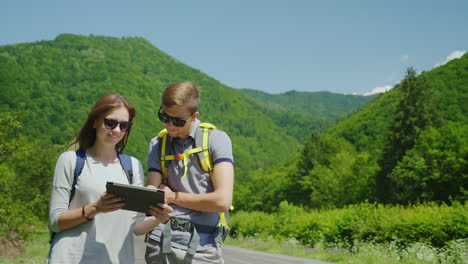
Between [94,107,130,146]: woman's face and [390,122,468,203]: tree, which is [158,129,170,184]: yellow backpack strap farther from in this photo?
[390,122,468,203]: tree

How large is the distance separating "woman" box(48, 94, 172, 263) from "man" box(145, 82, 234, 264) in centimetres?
14

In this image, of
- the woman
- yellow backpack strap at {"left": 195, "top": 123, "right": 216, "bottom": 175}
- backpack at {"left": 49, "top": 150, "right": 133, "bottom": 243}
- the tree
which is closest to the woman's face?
the woman

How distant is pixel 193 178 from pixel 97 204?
60cm

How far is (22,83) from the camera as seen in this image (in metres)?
160

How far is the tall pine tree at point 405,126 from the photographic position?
5891 centimetres

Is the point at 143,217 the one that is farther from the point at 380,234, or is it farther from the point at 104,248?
the point at 380,234

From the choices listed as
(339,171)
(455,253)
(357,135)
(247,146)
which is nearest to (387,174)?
(339,171)

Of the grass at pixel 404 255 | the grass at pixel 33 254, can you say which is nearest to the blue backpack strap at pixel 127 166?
the grass at pixel 404 255

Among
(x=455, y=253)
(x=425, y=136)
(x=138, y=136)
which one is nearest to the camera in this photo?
(x=455, y=253)

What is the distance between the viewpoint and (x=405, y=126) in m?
60.8

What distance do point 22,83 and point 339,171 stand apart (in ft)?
384

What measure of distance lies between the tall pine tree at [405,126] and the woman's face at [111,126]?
56007 millimetres

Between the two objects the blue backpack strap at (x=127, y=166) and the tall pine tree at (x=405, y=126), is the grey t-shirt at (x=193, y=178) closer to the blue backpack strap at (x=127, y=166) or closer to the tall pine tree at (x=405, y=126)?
the blue backpack strap at (x=127, y=166)

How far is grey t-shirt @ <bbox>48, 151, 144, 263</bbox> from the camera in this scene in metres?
2.93
